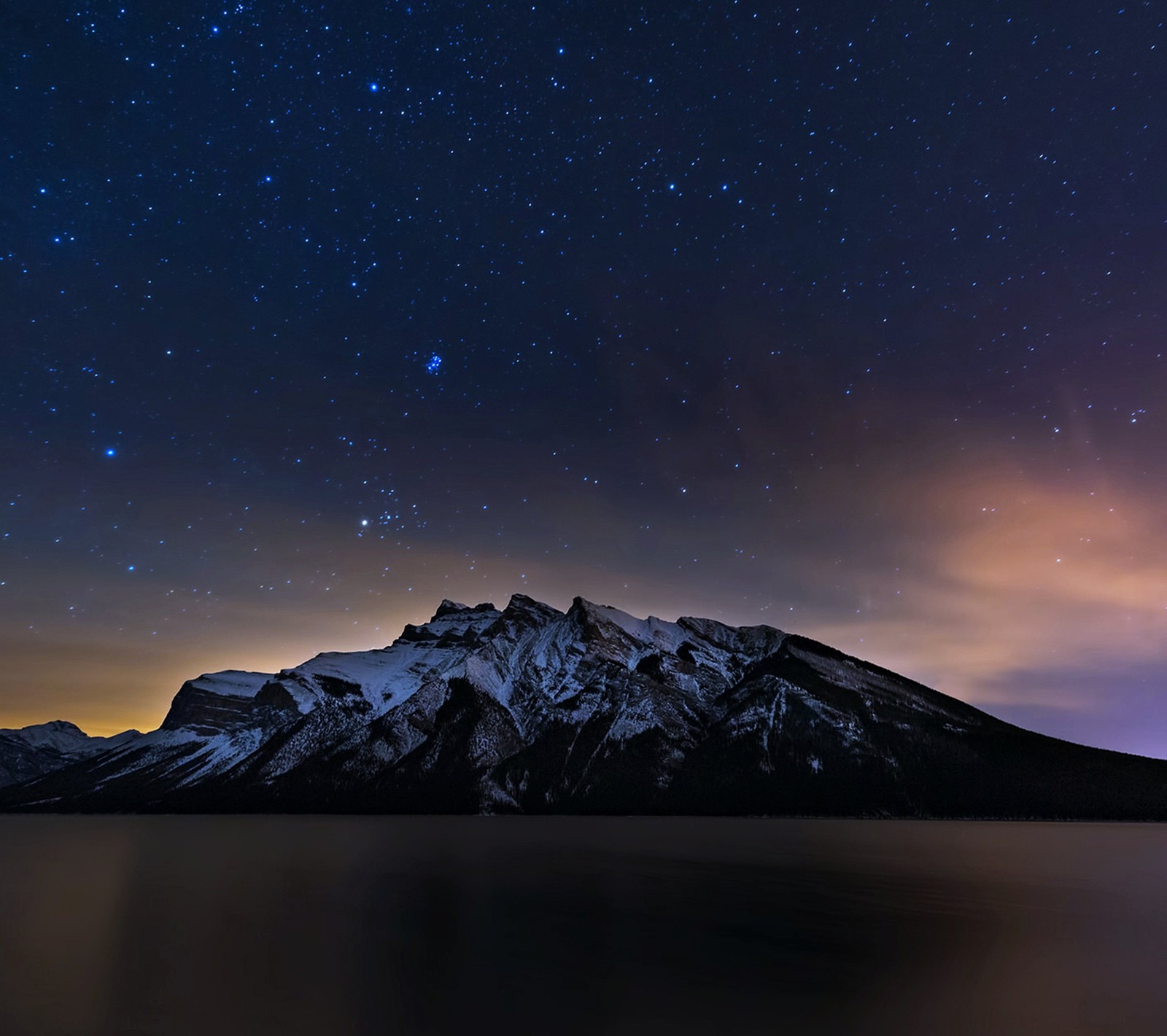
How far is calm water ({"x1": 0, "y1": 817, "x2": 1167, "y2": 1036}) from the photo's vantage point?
2783cm

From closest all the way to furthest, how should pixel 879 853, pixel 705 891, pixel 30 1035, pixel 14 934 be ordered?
pixel 30 1035 → pixel 14 934 → pixel 705 891 → pixel 879 853

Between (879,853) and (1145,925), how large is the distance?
237 ft

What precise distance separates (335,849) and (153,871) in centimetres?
4104

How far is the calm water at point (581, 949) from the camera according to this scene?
1096 inches

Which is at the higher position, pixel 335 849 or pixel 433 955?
pixel 433 955

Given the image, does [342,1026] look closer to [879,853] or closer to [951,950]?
[951,950]

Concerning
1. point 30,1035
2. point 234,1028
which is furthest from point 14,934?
point 234,1028

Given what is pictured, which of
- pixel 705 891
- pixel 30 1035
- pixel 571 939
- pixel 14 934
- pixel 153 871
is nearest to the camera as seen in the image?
pixel 30 1035

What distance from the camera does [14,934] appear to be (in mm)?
46062

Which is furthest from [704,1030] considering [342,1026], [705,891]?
[705,891]

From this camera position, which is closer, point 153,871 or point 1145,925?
point 1145,925

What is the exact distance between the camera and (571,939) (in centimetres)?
4284

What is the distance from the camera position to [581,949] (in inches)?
1565

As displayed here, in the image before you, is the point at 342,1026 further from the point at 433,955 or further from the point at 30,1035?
the point at 433,955
